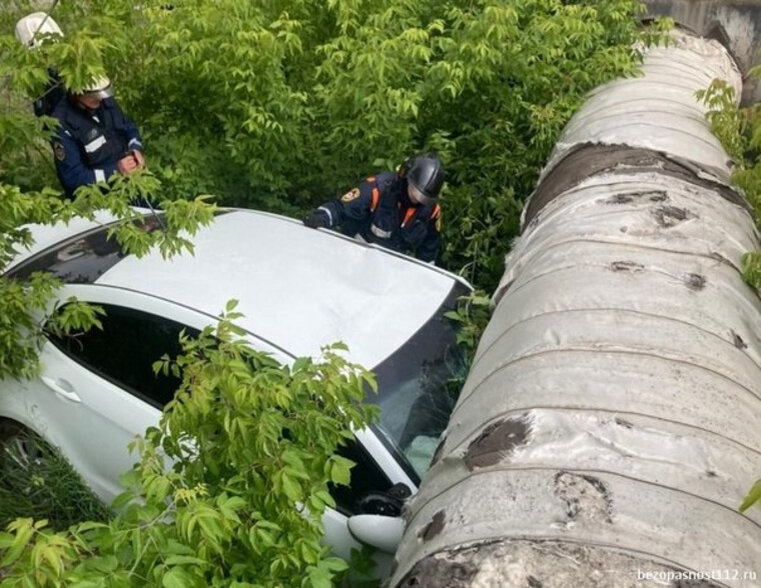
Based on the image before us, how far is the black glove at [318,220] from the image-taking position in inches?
165

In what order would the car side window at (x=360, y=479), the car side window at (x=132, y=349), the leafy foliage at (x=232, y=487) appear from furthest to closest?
the car side window at (x=132, y=349) < the car side window at (x=360, y=479) < the leafy foliage at (x=232, y=487)

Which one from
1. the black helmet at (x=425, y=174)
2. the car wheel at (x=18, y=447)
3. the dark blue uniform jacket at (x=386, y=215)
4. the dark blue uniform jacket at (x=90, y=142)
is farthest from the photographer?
the dark blue uniform jacket at (x=90, y=142)

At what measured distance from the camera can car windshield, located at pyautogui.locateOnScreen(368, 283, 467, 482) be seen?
3049 millimetres

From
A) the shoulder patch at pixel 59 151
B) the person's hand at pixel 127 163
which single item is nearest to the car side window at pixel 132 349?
the person's hand at pixel 127 163

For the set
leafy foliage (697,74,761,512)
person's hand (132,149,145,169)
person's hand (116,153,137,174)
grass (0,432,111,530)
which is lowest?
grass (0,432,111,530)

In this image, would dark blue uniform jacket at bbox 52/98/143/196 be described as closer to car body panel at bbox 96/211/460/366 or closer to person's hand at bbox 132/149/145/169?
person's hand at bbox 132/149/145/169

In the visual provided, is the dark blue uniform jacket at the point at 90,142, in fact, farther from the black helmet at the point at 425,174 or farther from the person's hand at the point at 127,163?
the black helmet at the point at 425,174

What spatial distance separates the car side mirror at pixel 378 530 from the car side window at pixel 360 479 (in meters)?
0.08

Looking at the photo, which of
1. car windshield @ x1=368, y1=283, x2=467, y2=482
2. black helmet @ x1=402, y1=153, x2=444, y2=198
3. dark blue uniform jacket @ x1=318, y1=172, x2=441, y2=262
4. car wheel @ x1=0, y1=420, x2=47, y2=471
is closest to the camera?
car windshield @ x1=368, y1=283, x2=467, y2=482

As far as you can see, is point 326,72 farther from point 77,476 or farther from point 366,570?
point 366,570

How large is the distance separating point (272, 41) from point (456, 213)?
6.53 ft

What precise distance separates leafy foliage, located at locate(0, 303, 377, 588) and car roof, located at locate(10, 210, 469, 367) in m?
0.70

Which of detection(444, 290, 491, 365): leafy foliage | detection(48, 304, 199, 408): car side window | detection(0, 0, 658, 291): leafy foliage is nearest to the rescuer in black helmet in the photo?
detection(0, 0, 658, 291): leafy foliage

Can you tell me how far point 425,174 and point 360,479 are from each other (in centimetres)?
219
